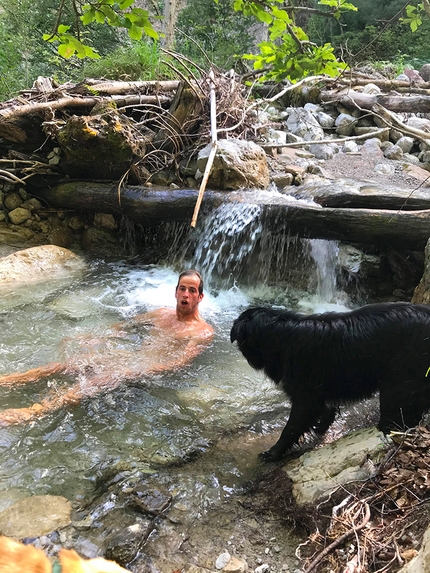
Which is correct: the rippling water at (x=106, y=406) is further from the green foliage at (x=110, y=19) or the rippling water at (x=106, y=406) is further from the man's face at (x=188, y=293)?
Result: the green foliage at (x=110, y=19)

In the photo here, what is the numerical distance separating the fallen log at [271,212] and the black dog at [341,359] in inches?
93.1

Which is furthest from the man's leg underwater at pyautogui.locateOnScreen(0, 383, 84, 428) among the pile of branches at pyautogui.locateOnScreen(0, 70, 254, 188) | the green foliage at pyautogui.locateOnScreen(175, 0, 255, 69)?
the green foliage at pyautogui.locateOnScreen(175, 0, 255, 69)

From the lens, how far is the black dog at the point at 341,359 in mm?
2326

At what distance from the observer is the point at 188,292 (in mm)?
3982

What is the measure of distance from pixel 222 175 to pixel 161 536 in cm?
503

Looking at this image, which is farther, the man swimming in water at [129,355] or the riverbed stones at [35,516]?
the man swimming in water at [129,355]

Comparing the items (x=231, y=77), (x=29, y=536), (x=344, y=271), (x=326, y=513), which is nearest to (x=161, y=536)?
(x=29, y=536)

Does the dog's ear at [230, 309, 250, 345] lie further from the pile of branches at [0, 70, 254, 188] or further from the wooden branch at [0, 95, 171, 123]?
the wooden branch at [0, 95, 171, 123]

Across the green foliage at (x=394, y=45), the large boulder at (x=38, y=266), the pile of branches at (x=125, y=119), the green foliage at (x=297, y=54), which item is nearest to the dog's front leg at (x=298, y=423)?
the green foliage at (x=297, y=54)

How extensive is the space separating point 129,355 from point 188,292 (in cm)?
80

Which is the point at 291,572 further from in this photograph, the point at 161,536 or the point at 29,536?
the point at 29,536

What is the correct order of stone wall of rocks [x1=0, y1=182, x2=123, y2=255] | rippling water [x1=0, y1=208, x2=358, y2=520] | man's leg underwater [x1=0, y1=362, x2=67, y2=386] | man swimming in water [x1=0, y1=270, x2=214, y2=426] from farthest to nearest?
stone wall of rocks [x1=0, y1=182, x2=123, y2=255] < man's leg underwater [x1=0, y1=362, x2=67, y2=386] < man swimming in water [x1=0, y1=270, x2=214, y2=426] < rippling water [x1=0, y1=208, x2=358, y2=520]

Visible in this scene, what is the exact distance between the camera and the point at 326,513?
6.50 ft

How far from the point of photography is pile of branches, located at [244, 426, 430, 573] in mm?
1572
